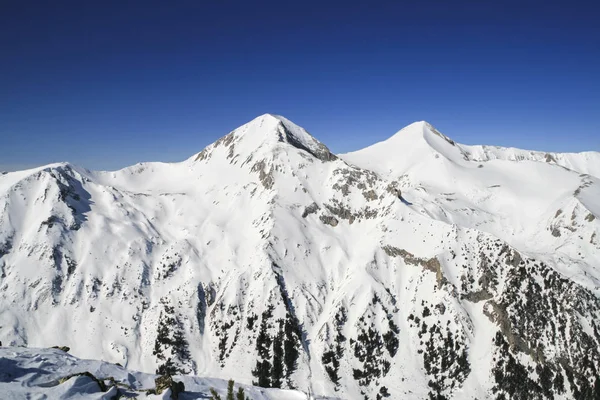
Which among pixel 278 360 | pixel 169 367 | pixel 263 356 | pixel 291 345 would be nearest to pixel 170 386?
pixel 278 360

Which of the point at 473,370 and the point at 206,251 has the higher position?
the point at 206,251

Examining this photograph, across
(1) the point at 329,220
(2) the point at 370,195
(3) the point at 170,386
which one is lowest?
(3) the point at 170,386

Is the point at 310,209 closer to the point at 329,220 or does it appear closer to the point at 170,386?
the point at 329,220

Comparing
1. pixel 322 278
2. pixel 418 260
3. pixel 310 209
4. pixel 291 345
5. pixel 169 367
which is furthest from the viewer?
pixel 310 209

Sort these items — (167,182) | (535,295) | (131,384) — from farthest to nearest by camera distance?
Result: (167,182)
(535,295)
(131,384)

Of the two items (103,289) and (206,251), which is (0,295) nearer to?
(103,289)

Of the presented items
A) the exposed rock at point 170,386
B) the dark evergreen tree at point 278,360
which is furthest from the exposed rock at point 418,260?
the exposed rock at point 170,386

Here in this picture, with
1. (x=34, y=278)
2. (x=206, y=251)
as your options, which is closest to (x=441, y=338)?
(x=206, y=251)

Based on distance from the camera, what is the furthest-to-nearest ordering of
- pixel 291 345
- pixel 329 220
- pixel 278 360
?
pixel 329 220 < pixel 291 345 < pixel 278 360
